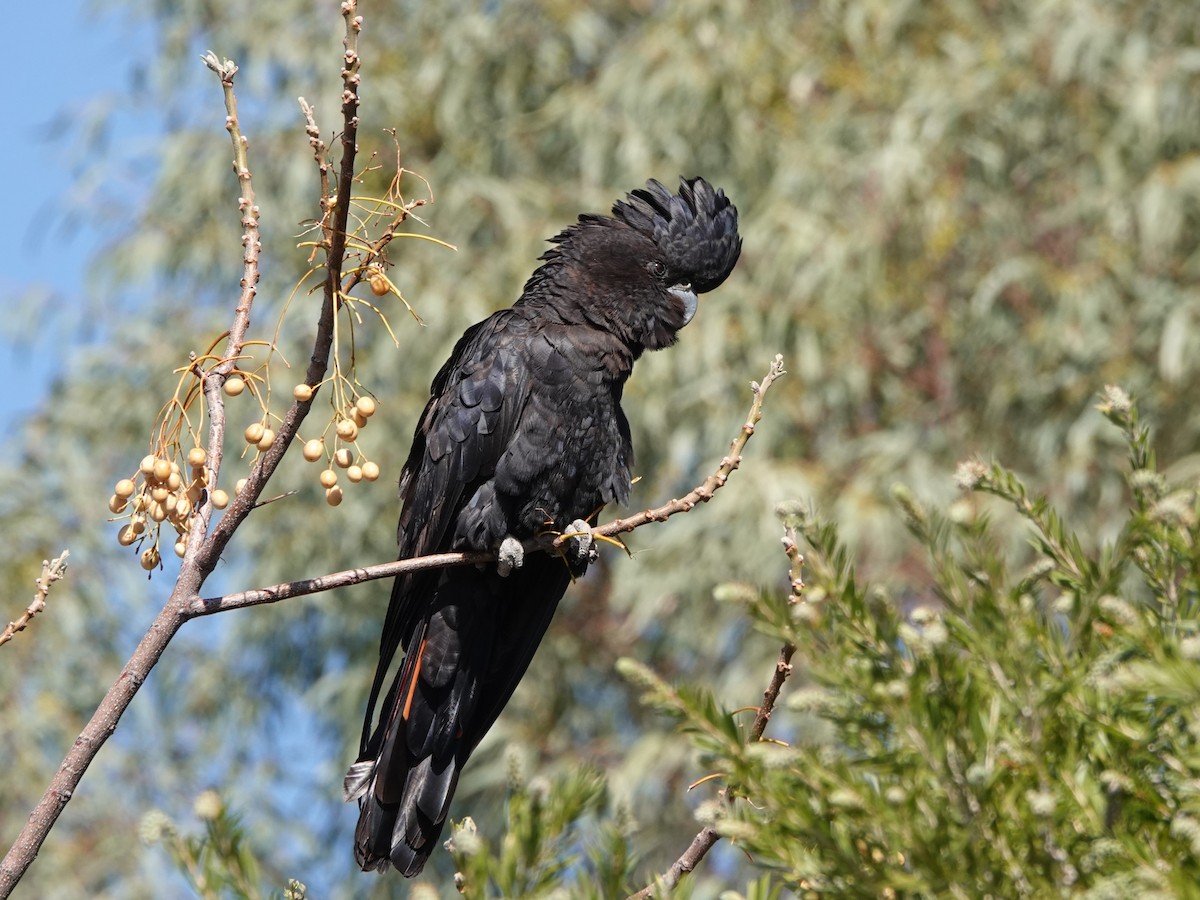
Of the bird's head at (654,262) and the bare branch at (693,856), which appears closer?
the bare branch at (693,856)

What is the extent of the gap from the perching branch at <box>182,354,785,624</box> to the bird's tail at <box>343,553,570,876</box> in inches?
23.3

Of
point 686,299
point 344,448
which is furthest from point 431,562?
point 686,299

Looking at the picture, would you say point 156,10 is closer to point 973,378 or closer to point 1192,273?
point 973,378

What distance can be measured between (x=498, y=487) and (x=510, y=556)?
178mm

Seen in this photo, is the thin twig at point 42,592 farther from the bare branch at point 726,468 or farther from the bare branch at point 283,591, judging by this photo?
the bare branch at point 726,468

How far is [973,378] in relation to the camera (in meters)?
7.06

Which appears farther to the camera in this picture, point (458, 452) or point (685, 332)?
point (685, 332)

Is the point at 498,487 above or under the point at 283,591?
above

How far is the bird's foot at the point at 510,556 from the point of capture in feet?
9.96

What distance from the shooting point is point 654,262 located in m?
3.46

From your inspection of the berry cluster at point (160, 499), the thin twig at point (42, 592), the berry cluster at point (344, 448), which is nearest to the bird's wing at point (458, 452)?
the berry cluster at point (344, 448)

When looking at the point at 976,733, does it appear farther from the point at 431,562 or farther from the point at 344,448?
the point at 344,448

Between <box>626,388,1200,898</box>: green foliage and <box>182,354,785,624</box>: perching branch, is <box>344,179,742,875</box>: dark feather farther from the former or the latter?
<box>626,388,1200,898</box>: green foliage

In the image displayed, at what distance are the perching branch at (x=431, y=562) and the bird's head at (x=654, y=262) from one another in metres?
0.97
